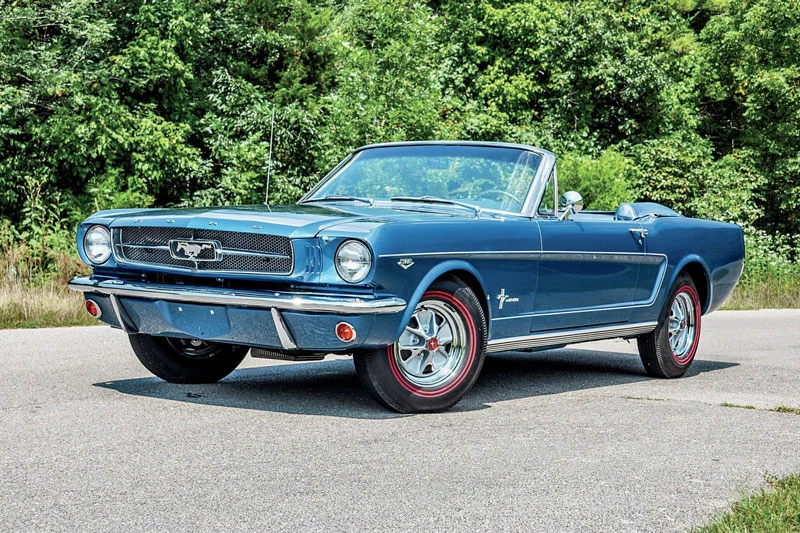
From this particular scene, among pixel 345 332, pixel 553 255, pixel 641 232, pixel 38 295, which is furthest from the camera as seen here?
pixel 38 295

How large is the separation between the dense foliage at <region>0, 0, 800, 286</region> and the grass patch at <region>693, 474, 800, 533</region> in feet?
58.7

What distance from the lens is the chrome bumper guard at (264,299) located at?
19.9ft

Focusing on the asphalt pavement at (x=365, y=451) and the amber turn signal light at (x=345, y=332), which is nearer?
the asphalt pavement at (x=365, y=451)

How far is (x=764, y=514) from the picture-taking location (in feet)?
14.0

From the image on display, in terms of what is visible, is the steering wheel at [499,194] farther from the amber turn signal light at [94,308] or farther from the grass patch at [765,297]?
the grass patch at [765,297]

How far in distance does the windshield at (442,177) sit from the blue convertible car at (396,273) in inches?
0.4

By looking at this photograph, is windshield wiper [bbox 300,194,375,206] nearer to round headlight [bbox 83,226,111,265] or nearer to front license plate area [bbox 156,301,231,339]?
round headlight [bbox 83,226,111,265]

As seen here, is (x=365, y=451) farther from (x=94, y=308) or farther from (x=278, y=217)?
(x=94, y=308)

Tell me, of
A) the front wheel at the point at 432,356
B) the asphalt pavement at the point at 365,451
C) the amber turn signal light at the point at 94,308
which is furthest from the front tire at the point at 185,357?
the front wheel at the point at 432,356

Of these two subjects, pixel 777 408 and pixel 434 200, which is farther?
pixel 434 200

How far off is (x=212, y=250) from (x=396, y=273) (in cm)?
107

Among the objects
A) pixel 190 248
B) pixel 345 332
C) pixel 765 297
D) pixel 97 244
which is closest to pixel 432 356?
pixel 345 332

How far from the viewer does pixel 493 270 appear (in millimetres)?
6973

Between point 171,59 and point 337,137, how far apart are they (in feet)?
15.2
